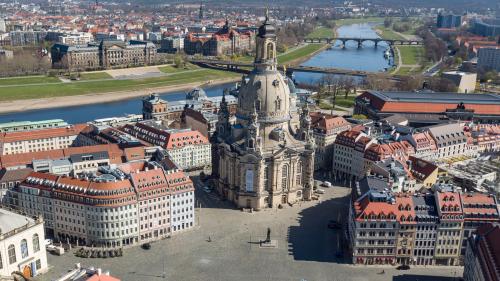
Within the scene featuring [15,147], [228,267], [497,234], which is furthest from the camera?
[15,147]

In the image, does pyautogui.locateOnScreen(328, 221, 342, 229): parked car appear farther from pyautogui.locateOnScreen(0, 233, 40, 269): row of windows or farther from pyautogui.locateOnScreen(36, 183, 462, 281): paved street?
pyautogui.locateOnScreen(0, 233, 40, 269): row of windows

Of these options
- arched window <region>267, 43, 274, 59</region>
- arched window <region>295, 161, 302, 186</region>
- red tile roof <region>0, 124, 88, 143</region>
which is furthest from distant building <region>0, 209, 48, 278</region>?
arched window <region>267, 43, 274, 59</region>

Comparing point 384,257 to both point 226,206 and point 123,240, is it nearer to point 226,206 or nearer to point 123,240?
point 226,206

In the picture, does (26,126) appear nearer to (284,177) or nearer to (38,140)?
(38,140)

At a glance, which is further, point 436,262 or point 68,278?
point 436,262

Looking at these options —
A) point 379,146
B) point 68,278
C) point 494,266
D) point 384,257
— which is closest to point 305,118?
point 379,146
